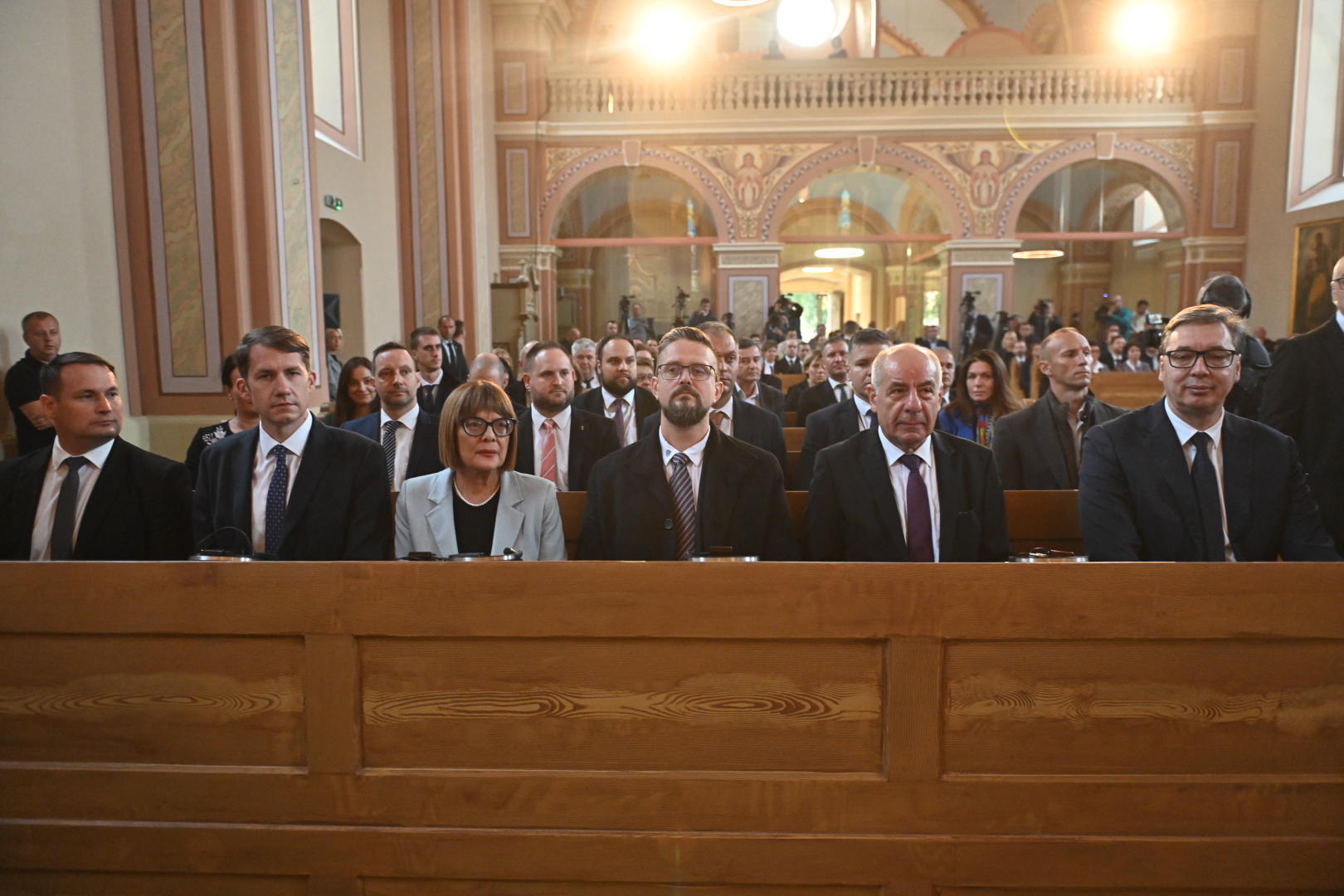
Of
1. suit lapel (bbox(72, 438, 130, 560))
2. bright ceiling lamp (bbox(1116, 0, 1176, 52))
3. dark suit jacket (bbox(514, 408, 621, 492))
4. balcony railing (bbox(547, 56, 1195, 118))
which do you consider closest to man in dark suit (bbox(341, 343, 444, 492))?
dark suit jacket (bbox(514, 408, 621, 492))

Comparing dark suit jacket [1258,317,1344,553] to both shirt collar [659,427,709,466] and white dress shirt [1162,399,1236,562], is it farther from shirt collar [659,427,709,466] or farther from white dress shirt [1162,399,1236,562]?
shirt collar [659,427,709,466]

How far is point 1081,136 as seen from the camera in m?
14.6

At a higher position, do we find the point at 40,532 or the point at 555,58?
the point at 555,58

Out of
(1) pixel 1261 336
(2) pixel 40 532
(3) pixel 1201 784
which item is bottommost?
(3) pixel 1201 784

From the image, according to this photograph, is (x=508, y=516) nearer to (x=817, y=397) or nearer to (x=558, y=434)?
(x=558, y=434)

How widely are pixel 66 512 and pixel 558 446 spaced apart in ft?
6.31

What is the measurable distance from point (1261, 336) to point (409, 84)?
1178 cm

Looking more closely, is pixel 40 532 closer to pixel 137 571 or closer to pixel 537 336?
pixel 137 571

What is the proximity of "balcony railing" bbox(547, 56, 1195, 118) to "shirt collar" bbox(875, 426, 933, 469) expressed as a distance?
13.3 meters

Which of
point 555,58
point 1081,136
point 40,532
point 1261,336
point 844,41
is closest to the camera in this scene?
point 40,532

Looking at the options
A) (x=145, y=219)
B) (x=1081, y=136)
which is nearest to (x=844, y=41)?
(x=1081, y=136)

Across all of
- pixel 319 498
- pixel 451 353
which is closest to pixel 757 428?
pixel 319 498

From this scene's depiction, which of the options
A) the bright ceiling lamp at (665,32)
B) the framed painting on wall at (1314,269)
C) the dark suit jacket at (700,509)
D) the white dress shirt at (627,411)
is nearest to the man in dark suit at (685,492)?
the dark suit jacket at (700,509)

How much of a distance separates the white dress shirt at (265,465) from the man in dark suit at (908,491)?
148 centimetres
